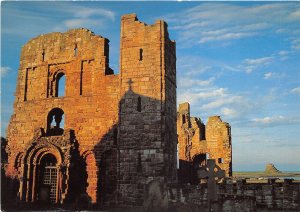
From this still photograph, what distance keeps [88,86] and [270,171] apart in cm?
2381

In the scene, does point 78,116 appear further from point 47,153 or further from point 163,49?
point 163,49

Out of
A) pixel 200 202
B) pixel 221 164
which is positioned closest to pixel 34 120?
pixel 200 202

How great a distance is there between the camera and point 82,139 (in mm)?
19047

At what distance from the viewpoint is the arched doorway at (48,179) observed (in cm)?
1897

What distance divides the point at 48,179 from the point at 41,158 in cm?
127

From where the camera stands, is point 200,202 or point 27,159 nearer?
point 200,202

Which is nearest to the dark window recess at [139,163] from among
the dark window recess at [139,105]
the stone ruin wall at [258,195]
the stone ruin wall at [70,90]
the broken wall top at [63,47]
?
the dark window recess at [139,105]

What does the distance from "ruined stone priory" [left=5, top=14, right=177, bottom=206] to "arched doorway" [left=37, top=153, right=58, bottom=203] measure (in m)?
0.06

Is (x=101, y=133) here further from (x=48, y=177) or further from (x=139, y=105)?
(x=48, y=177)

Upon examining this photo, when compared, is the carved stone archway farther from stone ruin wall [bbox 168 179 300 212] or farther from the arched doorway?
stone ruin wall [bbox 168 179 300 212]

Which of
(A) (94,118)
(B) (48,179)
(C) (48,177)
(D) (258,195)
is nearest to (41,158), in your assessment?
(C) (48,177)

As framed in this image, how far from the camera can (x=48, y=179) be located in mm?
19344

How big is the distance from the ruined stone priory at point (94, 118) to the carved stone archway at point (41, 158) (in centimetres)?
5

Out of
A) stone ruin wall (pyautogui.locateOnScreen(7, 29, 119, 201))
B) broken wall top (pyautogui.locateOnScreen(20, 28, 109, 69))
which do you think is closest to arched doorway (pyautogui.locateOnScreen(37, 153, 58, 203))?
stone ruin wall (pyautogui.locateOnScreen(7, 29, 119, 201))
